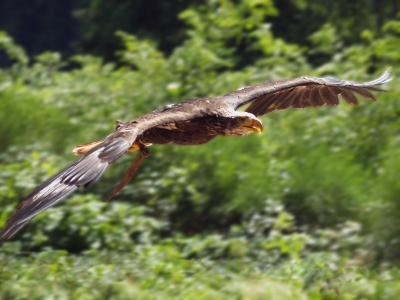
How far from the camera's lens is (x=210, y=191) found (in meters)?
9.07

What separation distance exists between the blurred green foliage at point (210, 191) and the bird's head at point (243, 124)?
1.15m

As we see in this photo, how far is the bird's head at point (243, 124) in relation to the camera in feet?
18.2

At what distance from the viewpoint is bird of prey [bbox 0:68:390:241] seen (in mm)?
4215

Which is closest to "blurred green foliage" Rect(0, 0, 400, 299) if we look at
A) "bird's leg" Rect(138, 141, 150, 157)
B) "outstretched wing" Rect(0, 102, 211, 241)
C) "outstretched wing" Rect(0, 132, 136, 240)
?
"bird's leg" Rect(138, 141, 150, 157)

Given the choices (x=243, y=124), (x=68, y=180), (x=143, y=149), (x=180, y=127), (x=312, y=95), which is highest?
(x=312, y=95)

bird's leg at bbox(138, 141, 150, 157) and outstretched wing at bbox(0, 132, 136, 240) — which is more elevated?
bird's leg at bbox(138, 141, 150, 157)

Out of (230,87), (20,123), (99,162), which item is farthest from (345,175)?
(99,162)

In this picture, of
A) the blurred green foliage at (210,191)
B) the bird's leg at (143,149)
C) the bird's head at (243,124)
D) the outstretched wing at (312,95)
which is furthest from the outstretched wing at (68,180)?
the outstretched wing at (312,95)

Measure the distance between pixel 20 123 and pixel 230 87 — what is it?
2.48 metres

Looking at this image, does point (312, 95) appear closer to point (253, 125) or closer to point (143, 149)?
point (253, 125)

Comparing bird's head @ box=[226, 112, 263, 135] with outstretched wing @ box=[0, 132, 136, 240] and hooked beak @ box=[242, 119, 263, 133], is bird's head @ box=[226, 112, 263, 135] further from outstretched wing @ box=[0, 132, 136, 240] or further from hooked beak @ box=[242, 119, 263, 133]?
outstretched wing @ box=[0, 132, 136, 240]

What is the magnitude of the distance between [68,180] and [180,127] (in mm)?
1172

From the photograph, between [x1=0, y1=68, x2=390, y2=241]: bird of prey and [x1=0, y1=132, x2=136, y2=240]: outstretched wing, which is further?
[x1=0, y1=68, x2=390, y2=241]: bird of prey

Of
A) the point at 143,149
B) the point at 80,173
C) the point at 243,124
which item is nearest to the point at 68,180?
Answer: the point at 80,173
